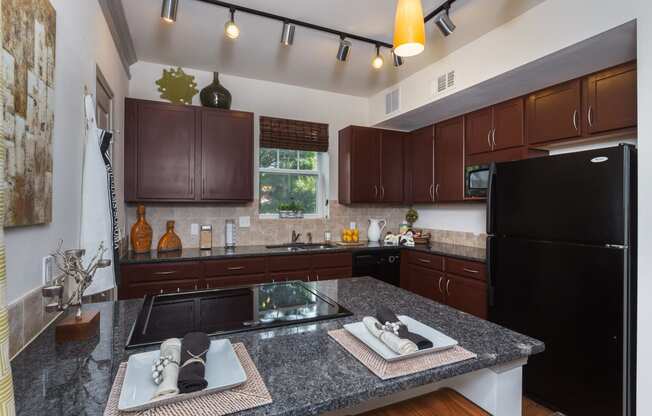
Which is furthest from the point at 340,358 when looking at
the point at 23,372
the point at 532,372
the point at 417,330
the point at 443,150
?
the point at 443,150

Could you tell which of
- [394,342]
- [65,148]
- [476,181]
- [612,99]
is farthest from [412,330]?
[476,181]

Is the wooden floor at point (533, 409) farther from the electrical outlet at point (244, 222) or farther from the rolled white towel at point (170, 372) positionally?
the electrical outlet at point (244, 222)

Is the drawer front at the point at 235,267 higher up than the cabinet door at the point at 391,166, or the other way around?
the cabinet door at the point at 391,166

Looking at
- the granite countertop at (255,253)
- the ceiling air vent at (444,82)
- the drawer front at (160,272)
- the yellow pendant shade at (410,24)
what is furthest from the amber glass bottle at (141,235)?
the ceiling air vent at (444,82)

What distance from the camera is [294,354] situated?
37.2 inches

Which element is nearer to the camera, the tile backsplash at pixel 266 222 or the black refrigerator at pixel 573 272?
the black refrigerator at pixel 573 272

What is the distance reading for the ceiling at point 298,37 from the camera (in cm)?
224

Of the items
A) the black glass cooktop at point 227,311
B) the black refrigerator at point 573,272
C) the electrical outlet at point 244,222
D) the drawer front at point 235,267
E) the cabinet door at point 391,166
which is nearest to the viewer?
the black glass cooktop at point 227,311

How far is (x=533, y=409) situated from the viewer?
6.94 feet

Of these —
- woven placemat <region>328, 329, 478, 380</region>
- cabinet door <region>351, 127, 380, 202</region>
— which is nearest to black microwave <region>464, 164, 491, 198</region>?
cabinet door <region>351, 127, 380, 202</region>

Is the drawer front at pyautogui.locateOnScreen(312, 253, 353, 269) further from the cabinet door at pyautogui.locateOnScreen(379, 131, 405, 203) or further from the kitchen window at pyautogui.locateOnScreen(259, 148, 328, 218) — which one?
the cabinet door at pyautogui.locateOnScreen(379, 131, 405, 203)

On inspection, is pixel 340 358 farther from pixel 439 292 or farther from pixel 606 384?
pixel 439 292

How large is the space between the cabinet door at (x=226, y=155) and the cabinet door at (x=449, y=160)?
2.00m

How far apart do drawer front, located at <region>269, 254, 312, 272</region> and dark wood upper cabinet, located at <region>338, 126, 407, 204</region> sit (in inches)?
38.2
